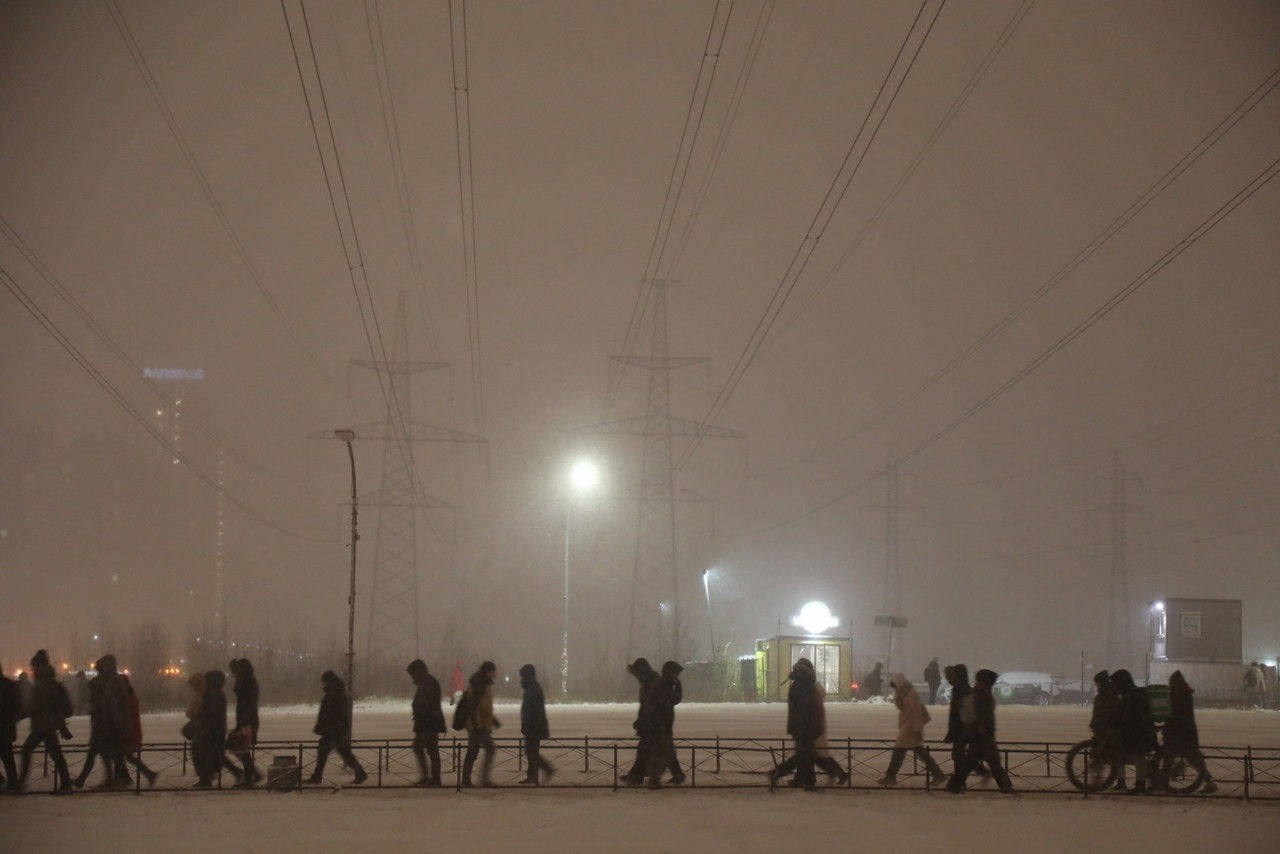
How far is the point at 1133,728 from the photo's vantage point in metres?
18.6

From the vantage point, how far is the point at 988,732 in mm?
18125

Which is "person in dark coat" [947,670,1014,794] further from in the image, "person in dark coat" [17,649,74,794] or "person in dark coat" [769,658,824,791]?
"person in dark coat" [17,649,74,794]

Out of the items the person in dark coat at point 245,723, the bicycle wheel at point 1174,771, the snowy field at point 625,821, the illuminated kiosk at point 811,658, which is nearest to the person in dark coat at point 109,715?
the snowy field at point 625,821

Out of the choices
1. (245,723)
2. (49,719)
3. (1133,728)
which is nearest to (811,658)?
(1133,728)

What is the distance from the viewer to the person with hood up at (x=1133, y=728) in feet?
61.0

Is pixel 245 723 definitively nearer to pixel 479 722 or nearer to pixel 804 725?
pixel 479 722

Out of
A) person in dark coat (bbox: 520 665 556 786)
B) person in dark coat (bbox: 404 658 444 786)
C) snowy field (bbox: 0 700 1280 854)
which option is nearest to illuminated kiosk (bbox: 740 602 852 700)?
person in dark coat (bbox: 520 665 556 786)

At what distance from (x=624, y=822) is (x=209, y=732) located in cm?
702

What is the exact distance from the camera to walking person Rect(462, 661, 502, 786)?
1912 centimetres

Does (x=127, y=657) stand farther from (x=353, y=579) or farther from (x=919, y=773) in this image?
(x=919, y=773)

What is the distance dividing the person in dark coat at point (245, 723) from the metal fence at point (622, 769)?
319mm

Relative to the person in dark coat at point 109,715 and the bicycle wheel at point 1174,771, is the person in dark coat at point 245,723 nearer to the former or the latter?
the person in dark coat at point 109,715

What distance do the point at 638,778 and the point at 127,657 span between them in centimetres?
5731

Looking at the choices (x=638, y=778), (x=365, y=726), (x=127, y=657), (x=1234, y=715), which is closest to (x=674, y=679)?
(x=638, y=778)
